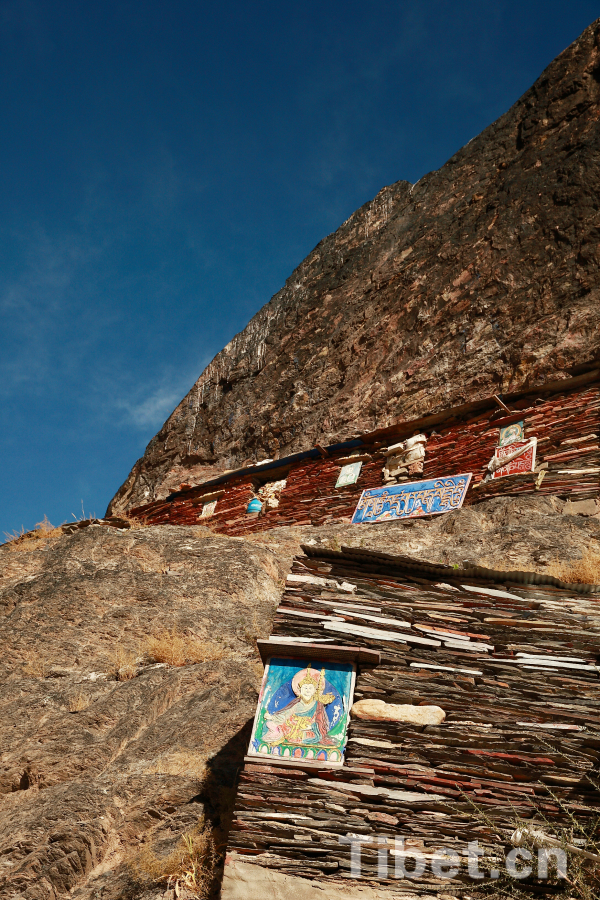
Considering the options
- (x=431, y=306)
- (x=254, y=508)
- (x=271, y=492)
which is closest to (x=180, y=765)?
(x=254, y=508)

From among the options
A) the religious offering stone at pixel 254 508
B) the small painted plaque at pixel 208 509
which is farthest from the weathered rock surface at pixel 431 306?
the religious offering stone at pixel 254 508

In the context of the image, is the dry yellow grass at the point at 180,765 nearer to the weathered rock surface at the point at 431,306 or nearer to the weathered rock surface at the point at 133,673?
the weathered rock surface at the point at 133,673

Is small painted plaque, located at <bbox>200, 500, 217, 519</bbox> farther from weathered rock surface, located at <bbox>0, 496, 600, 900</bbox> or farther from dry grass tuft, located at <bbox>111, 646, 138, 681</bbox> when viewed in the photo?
dry grass tuft, located at <bbox>111, 646, 138, 681</bbox>

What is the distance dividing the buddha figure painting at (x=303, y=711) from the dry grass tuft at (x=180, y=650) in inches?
94.7

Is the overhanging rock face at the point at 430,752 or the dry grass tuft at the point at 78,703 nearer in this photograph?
the overhanging rock face at the point at 430,752

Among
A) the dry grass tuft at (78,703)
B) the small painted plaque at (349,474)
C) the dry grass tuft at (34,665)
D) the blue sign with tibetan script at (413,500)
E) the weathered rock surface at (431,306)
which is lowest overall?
the dry grass tuft at (78,703)

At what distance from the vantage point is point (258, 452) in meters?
20.7

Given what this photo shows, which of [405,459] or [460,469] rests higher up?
[405,459]

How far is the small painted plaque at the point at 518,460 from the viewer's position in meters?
10.8

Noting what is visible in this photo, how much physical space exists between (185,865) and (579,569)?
454cm

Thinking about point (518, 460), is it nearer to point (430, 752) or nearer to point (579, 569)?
point (579, 569)

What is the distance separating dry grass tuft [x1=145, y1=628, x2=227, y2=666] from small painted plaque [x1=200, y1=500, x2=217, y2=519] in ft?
29.2

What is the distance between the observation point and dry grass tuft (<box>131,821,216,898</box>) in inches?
157

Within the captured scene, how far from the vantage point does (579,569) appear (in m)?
6.84
